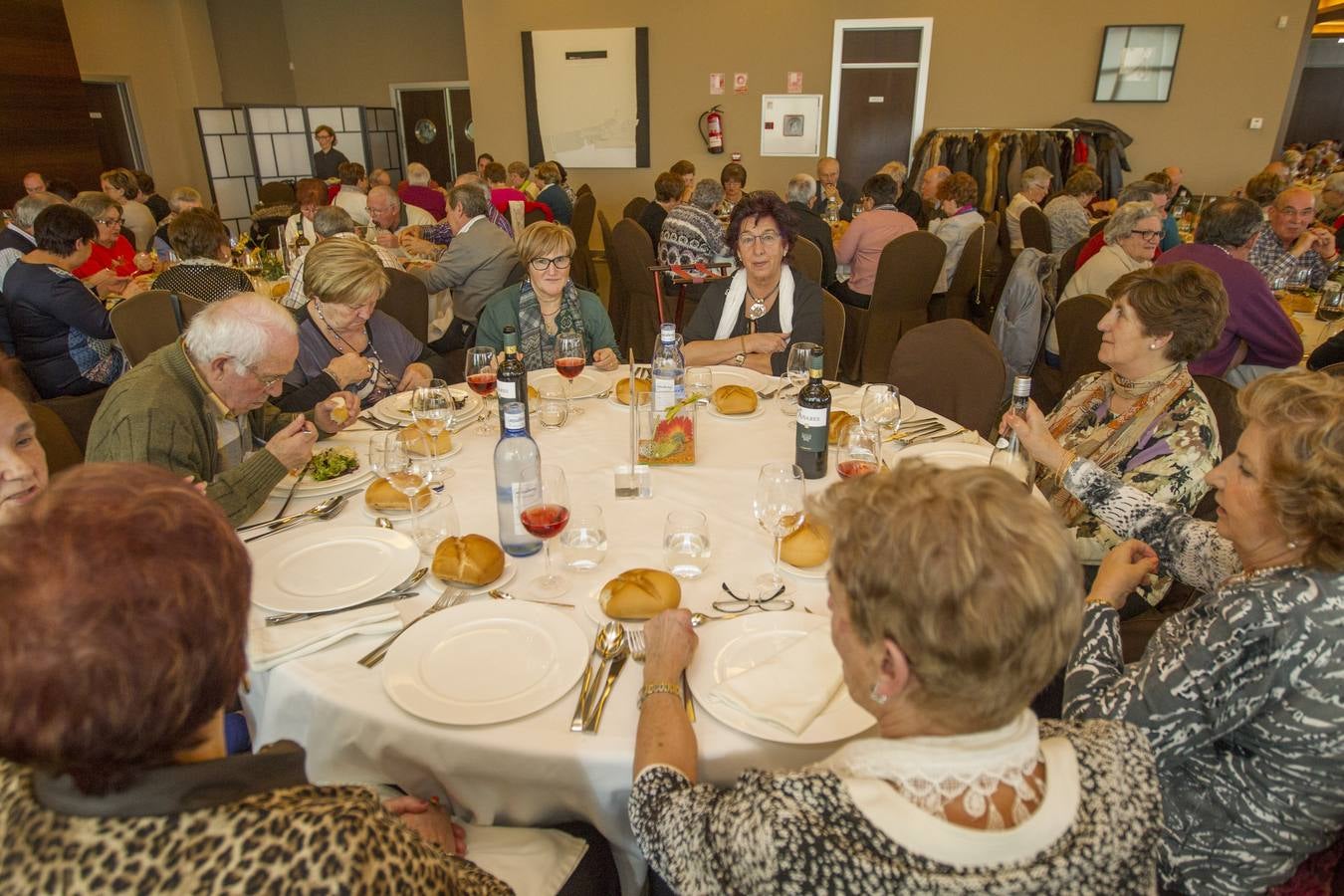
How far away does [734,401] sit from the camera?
245 centimetres

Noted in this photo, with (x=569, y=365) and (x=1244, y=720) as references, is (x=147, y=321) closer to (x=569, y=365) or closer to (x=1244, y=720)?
(x=569, y=365)

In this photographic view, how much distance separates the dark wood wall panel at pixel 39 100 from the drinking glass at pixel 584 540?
9.81 metres

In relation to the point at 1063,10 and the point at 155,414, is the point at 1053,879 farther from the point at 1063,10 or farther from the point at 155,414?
the point at 1063,10

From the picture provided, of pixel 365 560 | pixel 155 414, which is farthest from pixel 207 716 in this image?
pixel 155 414

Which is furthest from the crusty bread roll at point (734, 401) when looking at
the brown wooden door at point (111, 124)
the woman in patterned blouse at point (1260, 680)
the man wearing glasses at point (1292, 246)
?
the brown wooden door at point (111, 124)

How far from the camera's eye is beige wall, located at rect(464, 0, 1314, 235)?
8.09 m

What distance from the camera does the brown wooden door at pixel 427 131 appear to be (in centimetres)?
1265

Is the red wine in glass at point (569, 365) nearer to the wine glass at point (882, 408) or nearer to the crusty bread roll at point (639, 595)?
the wine glass at point (882, 408)

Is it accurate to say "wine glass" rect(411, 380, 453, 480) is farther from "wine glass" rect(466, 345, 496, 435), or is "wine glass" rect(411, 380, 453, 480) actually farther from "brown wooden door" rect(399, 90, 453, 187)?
"brown wooden door" rect(399, 90, 453, 187)

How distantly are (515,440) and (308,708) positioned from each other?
24.5 inches

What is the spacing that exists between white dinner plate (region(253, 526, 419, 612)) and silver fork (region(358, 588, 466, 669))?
0.10 m

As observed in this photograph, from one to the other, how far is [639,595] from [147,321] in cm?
323

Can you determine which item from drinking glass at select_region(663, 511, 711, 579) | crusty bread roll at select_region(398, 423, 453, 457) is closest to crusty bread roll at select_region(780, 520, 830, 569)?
drinking glass at select_region(663, 511, 711, 579)

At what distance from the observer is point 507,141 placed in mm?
9883
